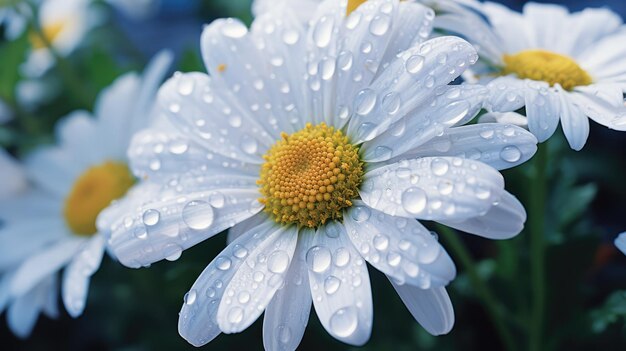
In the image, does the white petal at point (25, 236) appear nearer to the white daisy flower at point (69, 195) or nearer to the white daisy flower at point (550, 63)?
the white daisy flower at point (69, 195)

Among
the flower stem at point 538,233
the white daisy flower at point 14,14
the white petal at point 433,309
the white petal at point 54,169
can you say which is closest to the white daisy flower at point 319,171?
the white petal at point 433,309

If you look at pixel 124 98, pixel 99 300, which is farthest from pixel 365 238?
pixel 99 300

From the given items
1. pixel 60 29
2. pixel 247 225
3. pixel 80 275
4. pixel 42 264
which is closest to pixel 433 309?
pixel 247 225

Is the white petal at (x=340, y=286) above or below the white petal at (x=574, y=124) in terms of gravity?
below

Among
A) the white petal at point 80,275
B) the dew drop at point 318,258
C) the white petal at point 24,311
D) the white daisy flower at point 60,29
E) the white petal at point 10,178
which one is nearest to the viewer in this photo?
the dew drop at point 318,258

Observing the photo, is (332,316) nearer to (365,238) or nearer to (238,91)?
(365,238)

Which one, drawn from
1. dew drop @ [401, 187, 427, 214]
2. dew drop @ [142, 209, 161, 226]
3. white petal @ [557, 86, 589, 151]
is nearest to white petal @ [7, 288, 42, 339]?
dew drop @ [142, 209, 161, 226]
